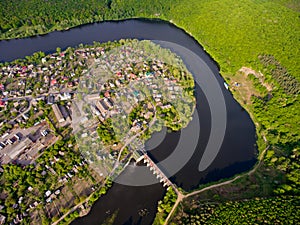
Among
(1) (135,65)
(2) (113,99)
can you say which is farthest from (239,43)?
(2) (113,99)

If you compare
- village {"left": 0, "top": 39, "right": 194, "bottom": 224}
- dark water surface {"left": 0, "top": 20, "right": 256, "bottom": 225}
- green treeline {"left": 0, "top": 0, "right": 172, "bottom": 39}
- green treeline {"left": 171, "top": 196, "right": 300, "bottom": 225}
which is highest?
green treeline {"left": 0, "top": 0, "right": 172, "bottom": 39}

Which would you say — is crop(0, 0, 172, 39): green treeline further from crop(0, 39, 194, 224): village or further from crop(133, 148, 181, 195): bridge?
crop(133, 148, 181, 195): bridge

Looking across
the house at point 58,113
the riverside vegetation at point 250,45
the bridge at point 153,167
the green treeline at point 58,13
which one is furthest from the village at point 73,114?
the green treeline at point 58,13

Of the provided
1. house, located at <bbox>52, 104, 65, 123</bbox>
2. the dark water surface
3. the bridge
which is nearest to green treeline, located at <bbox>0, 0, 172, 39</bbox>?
the dark water surface

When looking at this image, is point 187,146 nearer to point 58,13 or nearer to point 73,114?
point 73,114

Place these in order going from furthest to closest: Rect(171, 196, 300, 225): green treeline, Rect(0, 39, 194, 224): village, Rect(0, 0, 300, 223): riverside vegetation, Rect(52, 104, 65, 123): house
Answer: Rect(52, 104, 65, 123): house
Rect(0, 0, 300, 223): riverside vegetation
Rect(0, 39, 194, 224): village
Rect(171, 196, 300, 225): green treeline

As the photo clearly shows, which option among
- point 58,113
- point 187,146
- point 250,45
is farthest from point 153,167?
point 250,45

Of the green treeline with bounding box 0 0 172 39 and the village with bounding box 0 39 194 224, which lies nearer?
the village with bounding box 0 39 194 224
